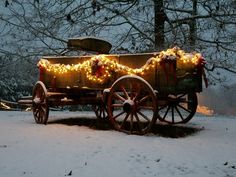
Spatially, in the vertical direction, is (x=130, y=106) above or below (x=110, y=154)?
above

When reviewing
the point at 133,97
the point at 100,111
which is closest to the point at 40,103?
the point at 100,111

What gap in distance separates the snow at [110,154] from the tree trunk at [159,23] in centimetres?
635

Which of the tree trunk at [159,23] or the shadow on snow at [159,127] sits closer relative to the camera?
the shadow on snow at [159,127]

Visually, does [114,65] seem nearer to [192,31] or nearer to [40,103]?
[40,103]

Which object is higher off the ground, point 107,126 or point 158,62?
point 158,62

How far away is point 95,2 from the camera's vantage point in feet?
46.4

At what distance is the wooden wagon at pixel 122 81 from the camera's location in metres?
8.73

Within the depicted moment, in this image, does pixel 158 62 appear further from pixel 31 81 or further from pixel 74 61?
pixel 31 81

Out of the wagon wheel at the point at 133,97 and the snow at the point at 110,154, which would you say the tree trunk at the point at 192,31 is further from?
the wagon wheel at the point at 133,97

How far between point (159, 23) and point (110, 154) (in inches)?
373

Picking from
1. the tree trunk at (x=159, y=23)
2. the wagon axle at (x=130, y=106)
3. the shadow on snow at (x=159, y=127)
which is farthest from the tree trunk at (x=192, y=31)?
the wagon axle at (x=130, y=106)

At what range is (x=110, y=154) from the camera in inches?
265

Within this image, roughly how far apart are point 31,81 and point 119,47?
54.0ft

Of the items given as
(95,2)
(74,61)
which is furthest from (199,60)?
(95,2)
